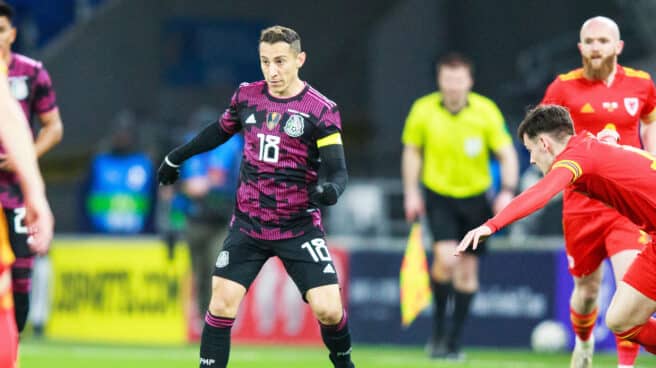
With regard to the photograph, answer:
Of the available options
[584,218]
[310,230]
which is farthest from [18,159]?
[584,218]

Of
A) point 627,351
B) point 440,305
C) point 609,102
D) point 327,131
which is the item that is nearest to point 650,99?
point 609,102

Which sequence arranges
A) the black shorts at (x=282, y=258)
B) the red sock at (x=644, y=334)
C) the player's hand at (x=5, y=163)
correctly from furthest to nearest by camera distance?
the player's hand at (x=5, y=163)
the black shorts at (x=282, y=258)
the red sock at (x=644, y=334)

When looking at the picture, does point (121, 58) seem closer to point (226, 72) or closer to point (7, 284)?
point (226, 72)

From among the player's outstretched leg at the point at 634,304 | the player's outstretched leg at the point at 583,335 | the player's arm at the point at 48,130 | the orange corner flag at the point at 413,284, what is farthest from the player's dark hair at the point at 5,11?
the orange corner flag at the point at 413,284

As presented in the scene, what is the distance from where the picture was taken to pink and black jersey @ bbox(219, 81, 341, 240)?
764 centimetres

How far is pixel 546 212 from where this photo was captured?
55.7 feet

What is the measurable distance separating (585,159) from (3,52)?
3.75 metres

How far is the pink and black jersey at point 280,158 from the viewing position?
7.64 m

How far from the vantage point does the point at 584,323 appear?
870cm

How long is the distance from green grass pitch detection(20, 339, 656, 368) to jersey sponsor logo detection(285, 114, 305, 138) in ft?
11.5

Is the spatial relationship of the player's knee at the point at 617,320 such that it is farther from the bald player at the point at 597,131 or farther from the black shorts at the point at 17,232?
the black shorts at the point at 17,232

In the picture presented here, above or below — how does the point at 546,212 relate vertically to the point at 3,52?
below

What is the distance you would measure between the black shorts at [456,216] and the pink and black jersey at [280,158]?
3.76 metres

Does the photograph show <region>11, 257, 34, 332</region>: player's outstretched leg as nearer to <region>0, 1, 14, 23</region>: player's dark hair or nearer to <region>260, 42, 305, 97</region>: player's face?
<region>0, 1, 14, 23</region>: player's dark hair
